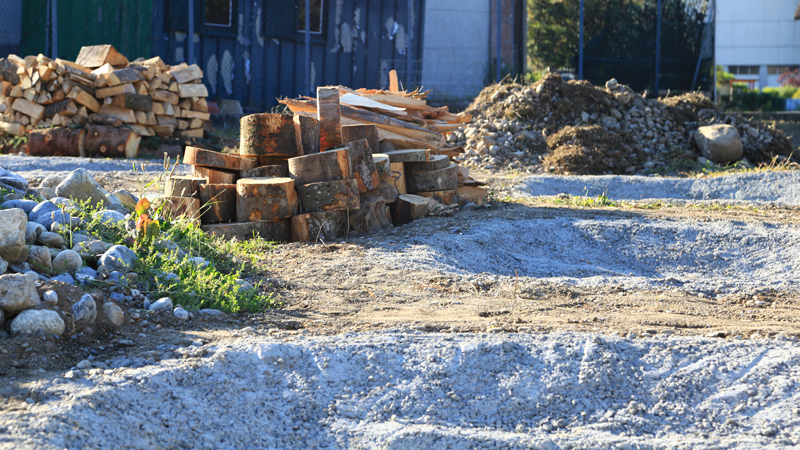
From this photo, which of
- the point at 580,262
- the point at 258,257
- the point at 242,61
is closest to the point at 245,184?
the point at 258,257

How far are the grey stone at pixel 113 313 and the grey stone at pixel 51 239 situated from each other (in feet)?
2.50

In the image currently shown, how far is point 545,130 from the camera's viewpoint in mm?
11508

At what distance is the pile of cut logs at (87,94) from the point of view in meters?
10.4

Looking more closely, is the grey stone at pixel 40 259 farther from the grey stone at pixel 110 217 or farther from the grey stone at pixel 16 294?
the grey stone at pixel 110 217

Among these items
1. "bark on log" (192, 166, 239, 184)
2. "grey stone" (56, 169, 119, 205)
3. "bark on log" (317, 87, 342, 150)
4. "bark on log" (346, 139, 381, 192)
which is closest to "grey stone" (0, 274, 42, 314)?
"grey stone" (56, 169, 119, 205)

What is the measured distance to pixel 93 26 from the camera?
13.3 metres

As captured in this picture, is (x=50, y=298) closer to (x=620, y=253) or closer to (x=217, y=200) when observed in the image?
(x=217, y=200)

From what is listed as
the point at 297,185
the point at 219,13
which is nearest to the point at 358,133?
the point at 297,185

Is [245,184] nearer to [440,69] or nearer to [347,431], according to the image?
[347,431]

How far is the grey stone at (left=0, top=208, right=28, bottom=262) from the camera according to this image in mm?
3328

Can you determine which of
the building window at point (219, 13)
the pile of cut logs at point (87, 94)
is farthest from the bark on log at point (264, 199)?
Result: the building window at point (219, 13)

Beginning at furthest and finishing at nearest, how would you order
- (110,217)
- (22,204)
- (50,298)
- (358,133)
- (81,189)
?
(358,133) < (81,189) < (110,217) < (22,204) < (50,298)

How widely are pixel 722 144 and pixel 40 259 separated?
1064cm

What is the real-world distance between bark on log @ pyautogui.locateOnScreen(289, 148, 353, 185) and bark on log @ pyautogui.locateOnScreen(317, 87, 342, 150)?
0.43 m
